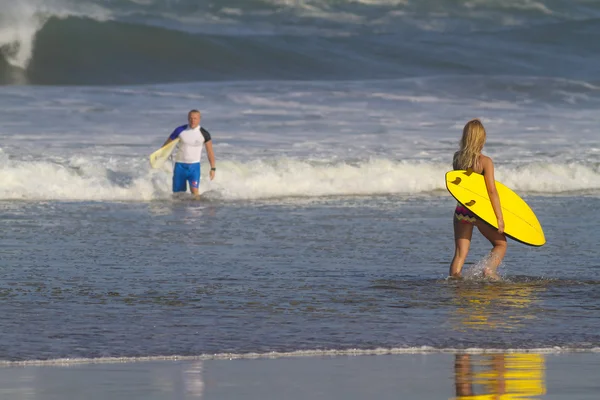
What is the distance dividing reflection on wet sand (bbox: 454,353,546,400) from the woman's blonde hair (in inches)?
104

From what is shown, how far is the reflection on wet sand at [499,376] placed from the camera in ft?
19.4

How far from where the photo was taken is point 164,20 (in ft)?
135

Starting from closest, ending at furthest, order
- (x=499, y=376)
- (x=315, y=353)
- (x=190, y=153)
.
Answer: (x=499, y=376) → (x=315, y=353) → (x=190, y=153)

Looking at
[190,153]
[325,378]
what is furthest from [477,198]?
[190,153]

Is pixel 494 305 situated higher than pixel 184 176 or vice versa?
pixel 184 176

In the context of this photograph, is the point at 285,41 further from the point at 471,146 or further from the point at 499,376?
the point at 499,376

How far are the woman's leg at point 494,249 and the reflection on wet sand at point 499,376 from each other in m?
2.63

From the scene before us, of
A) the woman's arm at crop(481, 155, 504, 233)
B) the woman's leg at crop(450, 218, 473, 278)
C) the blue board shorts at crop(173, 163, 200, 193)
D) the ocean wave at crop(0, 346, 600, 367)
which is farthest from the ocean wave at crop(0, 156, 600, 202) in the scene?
the ocean wave at crop(0, 346, 600, 367)

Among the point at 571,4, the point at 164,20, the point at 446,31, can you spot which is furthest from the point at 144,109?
the point at 571,4

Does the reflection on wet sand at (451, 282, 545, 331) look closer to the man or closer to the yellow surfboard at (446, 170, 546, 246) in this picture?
the yellow surfboard at (446, 170, 546, 246)

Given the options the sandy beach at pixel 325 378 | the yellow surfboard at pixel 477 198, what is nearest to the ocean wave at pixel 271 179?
the yellow surfboard at pixel 477 198

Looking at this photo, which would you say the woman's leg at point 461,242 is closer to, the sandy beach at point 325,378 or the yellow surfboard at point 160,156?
the sandy beach at point 325,378

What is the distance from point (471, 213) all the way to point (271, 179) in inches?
355

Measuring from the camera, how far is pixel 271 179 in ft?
60.4
